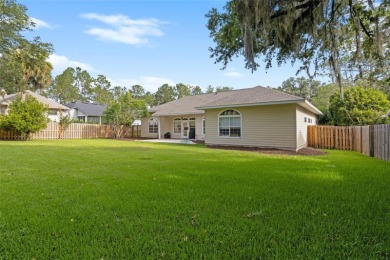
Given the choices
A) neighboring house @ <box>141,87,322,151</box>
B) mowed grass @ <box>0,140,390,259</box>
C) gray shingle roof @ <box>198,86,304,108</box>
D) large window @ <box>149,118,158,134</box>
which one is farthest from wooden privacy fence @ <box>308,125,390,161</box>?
large window @ <box>149,118,158,134</box>

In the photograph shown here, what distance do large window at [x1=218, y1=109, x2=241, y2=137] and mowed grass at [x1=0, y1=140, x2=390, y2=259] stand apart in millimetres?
9517

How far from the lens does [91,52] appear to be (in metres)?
23.9

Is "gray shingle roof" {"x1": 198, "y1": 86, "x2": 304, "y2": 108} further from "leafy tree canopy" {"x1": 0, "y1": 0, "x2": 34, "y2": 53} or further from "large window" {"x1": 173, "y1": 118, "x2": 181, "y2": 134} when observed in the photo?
"leafy tree canopy" {"x1": 0, "y1": 0, "x2": 34, "y2": 53}

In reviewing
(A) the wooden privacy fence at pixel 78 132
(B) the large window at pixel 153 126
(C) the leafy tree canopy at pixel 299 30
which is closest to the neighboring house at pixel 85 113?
(A) the wooden privacy fence at pixel 78 132

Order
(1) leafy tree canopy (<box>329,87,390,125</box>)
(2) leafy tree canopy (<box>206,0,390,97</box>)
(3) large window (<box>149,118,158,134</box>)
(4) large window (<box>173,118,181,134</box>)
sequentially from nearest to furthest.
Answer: (2) leafy tree canopy (<box>206,0,390,97</box>) → (1) leafy tree canopy (<box>329,87,390,125</box>) → (4) large window (<box>173,118,181,134</box>) → (3) large window (<box>149,118,158,134</box>)

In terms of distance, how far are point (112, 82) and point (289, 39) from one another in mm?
54255

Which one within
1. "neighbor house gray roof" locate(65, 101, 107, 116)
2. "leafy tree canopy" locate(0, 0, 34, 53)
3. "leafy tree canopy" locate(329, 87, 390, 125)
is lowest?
"leafy tree canopy" locate(329, 87, 390, 125)

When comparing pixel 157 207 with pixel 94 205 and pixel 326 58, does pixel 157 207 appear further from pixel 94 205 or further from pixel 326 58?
pixel 326 58

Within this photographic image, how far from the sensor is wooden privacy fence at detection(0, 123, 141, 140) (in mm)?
18703

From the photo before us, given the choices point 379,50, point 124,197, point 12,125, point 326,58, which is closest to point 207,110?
point 326,58

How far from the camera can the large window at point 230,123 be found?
590 inches

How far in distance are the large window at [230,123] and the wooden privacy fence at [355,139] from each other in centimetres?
468

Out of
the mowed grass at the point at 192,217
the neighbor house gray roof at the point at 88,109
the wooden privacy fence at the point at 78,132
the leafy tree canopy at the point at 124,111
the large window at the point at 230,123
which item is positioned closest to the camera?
the mowed grass at the point at 192,217

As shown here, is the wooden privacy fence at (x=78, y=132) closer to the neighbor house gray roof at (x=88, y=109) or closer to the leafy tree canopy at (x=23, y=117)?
the leafy tree canopy at (x=23, y=117)
